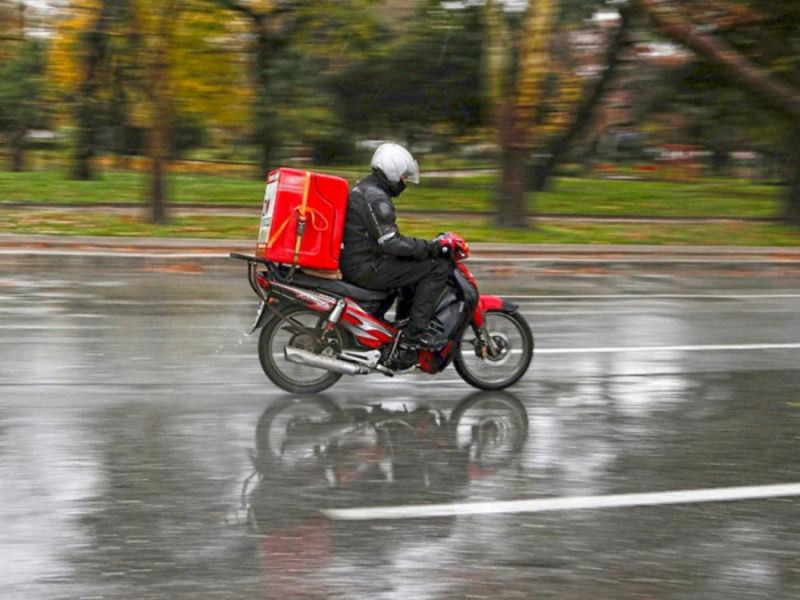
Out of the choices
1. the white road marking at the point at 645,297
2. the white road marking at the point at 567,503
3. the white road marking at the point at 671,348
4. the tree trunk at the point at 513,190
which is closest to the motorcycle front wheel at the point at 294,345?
the white road marking at the point at 671,348

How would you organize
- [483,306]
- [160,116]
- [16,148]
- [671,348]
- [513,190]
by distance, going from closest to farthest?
A: [483,306] → [671,348] → [160,116] → [513,190] → [16,148]

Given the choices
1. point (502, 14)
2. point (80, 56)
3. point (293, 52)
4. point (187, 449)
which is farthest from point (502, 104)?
point (187, 449)

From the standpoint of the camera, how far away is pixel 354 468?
6.65 meters

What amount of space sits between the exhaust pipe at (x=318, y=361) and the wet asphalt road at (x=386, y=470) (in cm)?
20

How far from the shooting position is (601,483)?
6406 millimetres

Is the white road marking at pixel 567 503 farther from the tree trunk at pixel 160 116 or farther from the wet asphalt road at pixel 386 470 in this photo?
the tree trunk at pixel 160 116

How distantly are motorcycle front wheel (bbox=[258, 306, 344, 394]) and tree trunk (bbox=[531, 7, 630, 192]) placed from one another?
25666 mm

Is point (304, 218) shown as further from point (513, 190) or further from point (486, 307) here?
point (513, 190)

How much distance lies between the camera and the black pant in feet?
27.6

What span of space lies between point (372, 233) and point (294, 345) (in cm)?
92

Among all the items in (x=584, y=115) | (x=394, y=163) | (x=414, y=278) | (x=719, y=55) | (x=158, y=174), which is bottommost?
(x=158, y=174)

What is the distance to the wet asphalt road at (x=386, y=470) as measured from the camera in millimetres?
4953

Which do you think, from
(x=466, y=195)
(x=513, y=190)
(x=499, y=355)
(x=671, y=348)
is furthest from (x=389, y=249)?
(x=466, y=195)

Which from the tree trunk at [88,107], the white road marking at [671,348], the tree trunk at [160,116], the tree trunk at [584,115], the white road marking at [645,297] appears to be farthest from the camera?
the tree trunk at [584,115]
